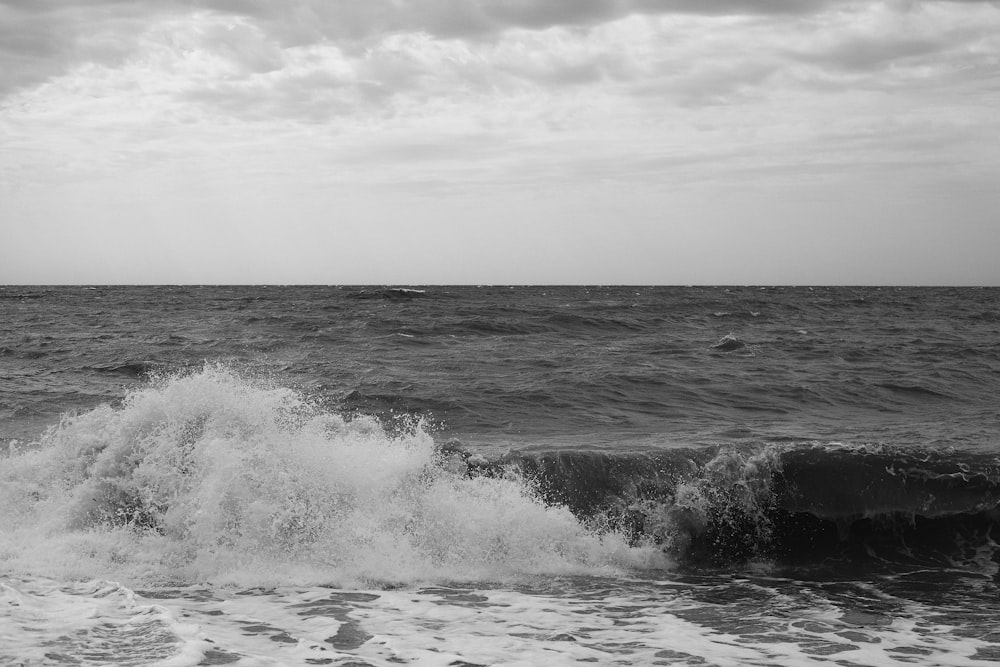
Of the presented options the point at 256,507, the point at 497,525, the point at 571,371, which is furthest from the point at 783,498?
the point at 571,371

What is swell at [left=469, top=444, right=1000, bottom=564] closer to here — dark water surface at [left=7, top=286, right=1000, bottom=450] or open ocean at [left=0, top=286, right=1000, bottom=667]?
open ocean at [left=0, top=286, right=1000, bottom=667]

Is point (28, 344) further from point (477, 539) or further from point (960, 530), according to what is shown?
point (960, 530)

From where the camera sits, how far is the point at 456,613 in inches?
214

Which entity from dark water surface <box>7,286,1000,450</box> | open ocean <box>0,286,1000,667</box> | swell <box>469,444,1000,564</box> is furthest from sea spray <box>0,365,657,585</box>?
dark water surface <box>7,286,1000,450</box>

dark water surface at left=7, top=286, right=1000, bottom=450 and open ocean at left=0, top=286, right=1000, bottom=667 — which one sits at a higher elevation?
dark water surface at left=7, top=286, right=1000, bottom=450

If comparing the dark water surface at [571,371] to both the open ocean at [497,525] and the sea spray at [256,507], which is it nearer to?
the open ocean at [497,525]

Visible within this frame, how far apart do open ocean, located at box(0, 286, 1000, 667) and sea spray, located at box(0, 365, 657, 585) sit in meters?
0.03

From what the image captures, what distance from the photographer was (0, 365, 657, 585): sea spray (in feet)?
20.9

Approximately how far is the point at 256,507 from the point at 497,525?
199cm

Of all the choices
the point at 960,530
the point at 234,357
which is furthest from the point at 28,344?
the point at 960,530

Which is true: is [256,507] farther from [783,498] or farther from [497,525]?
[783,498]

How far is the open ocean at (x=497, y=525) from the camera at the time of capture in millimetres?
4910

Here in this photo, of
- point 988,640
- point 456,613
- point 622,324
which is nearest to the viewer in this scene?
point 988,640

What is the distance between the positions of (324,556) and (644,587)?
2446 mm
